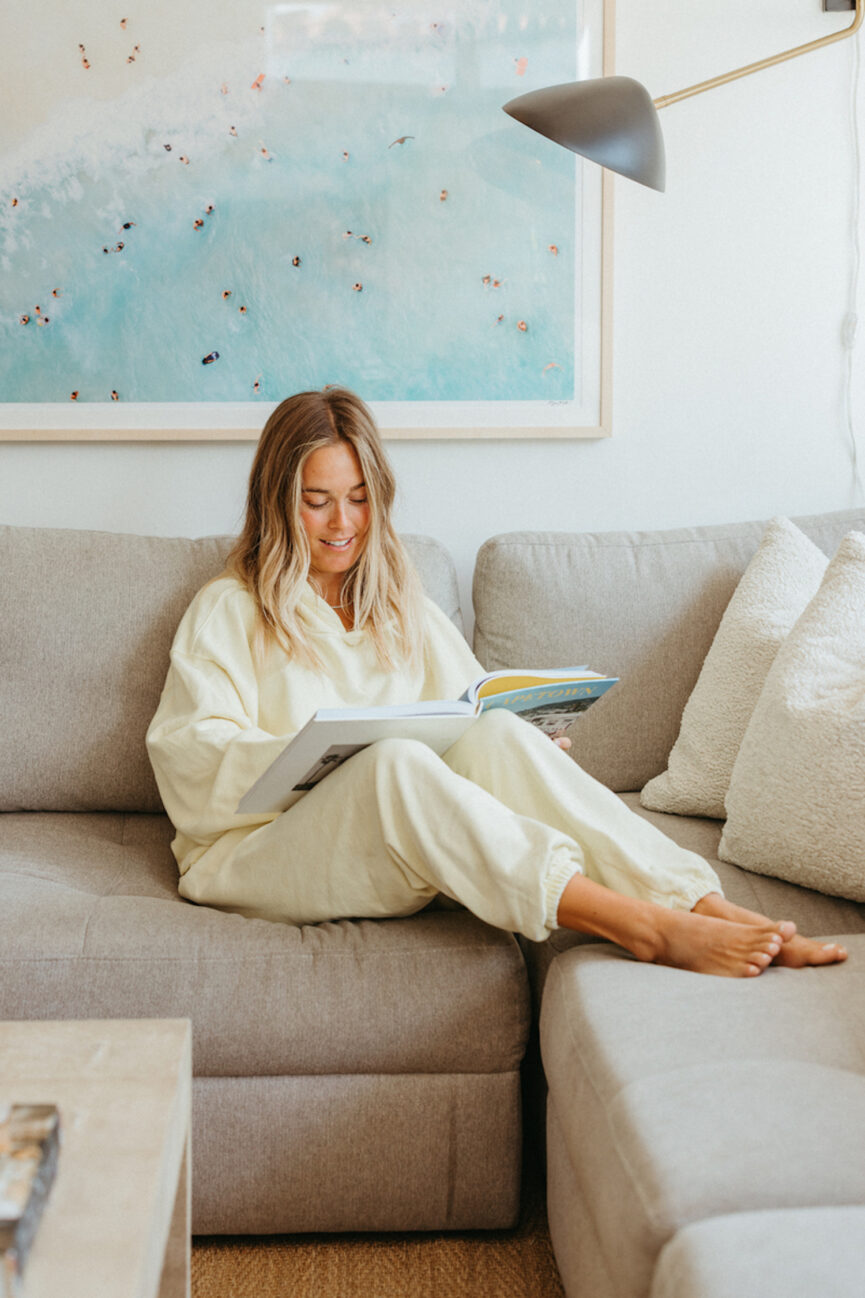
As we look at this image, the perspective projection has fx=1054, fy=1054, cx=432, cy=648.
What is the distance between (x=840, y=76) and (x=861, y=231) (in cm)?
31

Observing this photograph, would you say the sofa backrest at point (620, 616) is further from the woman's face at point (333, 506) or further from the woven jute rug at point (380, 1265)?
the woven jute rug at point (380, 1265)

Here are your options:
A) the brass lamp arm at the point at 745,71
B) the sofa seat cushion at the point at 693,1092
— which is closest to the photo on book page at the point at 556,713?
the sofa seat cushion at the point at 693,1092

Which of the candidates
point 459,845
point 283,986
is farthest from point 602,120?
point 283,986

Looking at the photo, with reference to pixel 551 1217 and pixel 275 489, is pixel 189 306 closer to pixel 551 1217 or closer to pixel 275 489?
pixel 275 489

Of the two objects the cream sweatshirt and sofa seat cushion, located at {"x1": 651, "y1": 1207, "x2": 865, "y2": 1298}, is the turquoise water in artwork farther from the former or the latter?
sofa seat cushion, located at {"x1": 651, "y1": 1207, "x2": 865, "y2": 1298}

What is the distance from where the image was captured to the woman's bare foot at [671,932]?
3.89 feet

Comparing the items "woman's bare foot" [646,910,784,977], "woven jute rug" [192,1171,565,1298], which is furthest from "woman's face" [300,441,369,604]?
"woven jute rug" [192,1171,565,1298]

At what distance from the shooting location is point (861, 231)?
2.22 metres

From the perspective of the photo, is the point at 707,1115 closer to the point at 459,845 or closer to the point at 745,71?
the point at 459,845

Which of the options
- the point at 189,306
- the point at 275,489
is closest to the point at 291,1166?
the point at 275,489

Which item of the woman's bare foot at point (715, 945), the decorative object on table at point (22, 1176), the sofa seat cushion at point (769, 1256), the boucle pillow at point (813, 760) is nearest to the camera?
the decorative object on table at point (22, 1176)

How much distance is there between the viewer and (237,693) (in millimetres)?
1645

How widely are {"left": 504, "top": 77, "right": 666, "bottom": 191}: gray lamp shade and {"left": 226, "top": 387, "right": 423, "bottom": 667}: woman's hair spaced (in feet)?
1.76

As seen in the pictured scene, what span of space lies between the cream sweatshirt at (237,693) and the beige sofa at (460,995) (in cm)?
12
